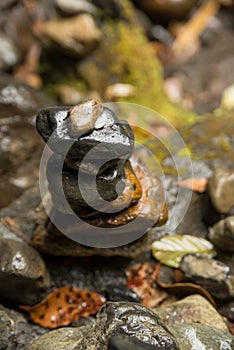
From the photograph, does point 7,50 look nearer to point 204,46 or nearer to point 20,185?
point 20,185

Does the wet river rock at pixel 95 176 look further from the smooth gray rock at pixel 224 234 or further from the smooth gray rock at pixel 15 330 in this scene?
the smooth gray rock at pixel 15 330

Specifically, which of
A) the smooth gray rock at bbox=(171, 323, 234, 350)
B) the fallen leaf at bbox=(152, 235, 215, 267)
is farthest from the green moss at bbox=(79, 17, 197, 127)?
the smooth gray rock at bbox=(171, 323, 234, 350)

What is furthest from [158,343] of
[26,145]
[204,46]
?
[204,46]

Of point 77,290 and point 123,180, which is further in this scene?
point 77,290

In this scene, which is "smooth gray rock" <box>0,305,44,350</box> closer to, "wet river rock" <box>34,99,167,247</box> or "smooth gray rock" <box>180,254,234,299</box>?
"wet river rock" <box>34,99,167,247</box>

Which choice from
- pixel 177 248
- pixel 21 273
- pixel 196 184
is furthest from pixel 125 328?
pixel 196 184

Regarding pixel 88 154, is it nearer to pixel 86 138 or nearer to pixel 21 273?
pixel 86 138
